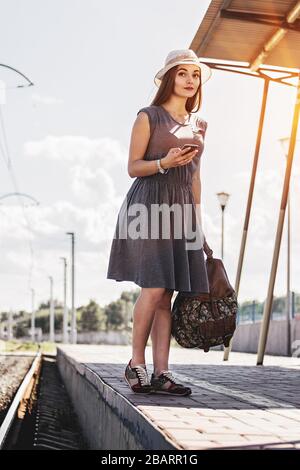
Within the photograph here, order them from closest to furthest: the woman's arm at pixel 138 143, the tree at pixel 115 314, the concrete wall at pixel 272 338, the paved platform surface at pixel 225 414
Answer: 1. the paved platform surface at pixel 225 414
2. the woman's arm at pixel 138 143
3. the concrete wall at pixel 272 338
4. the tree at pixel 115 314

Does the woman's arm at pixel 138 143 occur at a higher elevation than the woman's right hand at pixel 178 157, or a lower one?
higher

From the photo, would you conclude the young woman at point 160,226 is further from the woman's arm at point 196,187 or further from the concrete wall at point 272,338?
the concrete wall at point 272,338

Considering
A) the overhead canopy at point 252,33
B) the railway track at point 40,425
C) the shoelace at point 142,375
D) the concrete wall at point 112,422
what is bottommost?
the railway track at point 40,425

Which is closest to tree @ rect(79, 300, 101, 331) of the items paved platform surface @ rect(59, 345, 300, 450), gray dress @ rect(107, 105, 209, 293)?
paved platform surface @ rect(59, 345, 300, 450)

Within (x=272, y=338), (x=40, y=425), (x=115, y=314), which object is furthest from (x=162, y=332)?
(x=115, y=314)

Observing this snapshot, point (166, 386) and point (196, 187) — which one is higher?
point (196, 187)

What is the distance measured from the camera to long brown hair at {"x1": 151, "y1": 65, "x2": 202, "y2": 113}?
5168 mm

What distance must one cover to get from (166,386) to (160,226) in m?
0.98

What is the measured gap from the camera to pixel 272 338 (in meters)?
23.9

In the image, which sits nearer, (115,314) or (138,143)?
(138,143)

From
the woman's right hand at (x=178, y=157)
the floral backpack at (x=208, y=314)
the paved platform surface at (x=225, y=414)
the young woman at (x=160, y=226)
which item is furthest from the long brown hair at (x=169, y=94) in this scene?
the paved platform surface at (x=225, y=414)

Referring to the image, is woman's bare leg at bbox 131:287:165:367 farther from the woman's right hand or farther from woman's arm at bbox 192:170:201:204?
the woman's right hand

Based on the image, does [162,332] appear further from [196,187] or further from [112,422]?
[196,187]

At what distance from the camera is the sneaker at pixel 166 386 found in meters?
5.04
